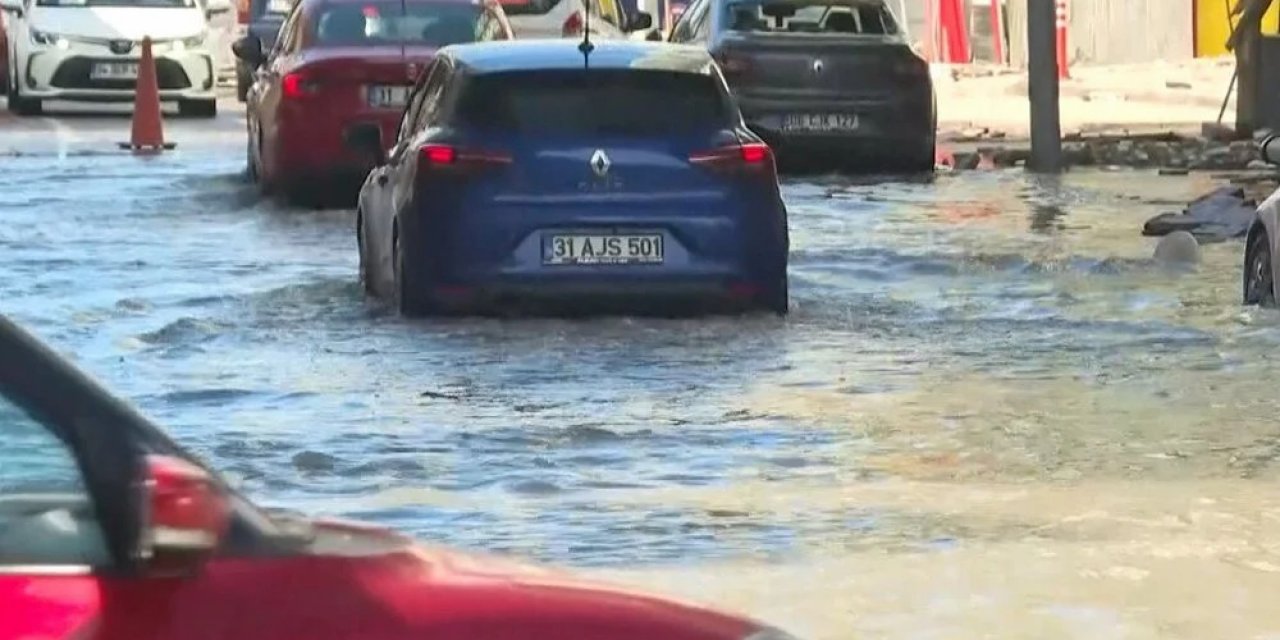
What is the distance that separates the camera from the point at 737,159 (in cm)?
1311

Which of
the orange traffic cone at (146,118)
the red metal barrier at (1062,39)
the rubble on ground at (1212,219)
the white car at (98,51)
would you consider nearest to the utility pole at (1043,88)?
the rubble on ground at (1212,219)

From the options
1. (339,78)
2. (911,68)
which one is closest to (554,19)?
(911,68)

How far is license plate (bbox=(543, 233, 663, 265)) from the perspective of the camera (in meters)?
13.0

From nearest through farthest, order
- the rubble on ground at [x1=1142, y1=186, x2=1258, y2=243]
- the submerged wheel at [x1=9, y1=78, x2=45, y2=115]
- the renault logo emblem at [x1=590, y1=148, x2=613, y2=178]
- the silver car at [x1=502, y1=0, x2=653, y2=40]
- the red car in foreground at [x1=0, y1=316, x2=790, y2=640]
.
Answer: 1. the red car in foreground at [x1=0, y1=316, x2=790, y2=640]
2. the renault logo emblem at [x1=590, y1=148, x2=613, y2=178]
3. the rubble on ground at [x1=1142, y1=186, x2=1258, y2=243]
4. the silver car at [x1=502, y1=0, x2=653, y2=40]
5. the submerged wheel at [x1=9, y1=78, x2=45, y2=115]

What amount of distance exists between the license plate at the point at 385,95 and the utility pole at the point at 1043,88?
17.5 ft

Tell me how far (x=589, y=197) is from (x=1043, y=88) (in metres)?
10.6

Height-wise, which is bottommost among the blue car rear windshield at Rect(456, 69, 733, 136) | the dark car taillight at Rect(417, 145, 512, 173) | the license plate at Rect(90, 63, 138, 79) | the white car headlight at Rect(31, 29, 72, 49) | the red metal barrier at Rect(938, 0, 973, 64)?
the red metal barrier at Rect(938, 0, 973, 64)

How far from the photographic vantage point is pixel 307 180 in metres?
20.0

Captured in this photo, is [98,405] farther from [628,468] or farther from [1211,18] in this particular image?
[1211,18]

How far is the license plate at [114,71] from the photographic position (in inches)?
1212

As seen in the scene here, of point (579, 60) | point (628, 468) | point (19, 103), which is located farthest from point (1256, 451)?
point (19, 103)

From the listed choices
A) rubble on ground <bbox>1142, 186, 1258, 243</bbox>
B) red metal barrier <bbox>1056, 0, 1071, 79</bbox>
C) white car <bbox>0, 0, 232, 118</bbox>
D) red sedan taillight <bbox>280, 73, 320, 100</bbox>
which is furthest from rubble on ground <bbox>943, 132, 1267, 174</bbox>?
red metal barrier <bbox>1056, 0, 1071, 79</bbox>

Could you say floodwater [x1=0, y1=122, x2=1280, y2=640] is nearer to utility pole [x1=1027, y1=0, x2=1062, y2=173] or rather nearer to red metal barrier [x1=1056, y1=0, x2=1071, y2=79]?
utility pole [x1=1027, y1=0, x2=1062, y2=173]

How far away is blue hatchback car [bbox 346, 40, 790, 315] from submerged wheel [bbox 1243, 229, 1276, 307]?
1912 mm
